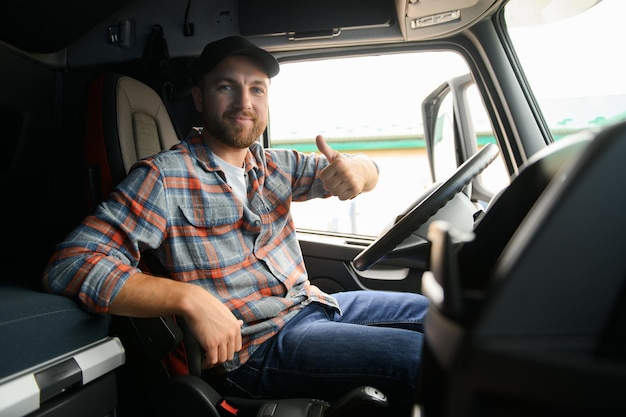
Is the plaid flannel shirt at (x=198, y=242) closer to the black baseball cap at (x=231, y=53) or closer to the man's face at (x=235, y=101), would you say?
the man's face at (x=235, y=101)

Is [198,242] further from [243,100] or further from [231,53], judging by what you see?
[231,53]

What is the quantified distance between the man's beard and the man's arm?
0.60 meters

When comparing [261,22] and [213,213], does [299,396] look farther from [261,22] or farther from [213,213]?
[261,22]

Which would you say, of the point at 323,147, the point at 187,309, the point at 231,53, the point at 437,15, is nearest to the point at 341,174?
the point at 323,147

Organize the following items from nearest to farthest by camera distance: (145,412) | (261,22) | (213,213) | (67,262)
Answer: (67,262) → (145,412) → (213,213) → (261,22)

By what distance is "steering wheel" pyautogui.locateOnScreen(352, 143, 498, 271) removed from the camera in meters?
1.03

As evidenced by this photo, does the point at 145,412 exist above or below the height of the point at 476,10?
below

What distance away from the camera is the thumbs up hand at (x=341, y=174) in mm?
1436

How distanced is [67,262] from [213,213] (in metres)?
0.42

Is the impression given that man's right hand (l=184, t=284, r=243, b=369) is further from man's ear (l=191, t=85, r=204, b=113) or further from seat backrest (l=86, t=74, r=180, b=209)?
man's ear (l=191, t=85, r=204, b=113)

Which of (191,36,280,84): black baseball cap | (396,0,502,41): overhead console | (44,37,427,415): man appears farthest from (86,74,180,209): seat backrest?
(396,0,502,41): overhead console

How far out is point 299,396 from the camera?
1.14 meters


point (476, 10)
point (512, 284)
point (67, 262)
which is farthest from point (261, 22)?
point (512, 284)

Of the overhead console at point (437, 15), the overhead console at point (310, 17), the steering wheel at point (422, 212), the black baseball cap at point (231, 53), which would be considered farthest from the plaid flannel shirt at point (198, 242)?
the overhead console at point (437, 15)
